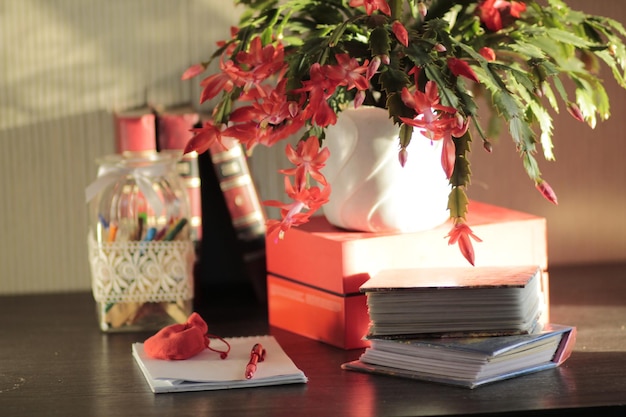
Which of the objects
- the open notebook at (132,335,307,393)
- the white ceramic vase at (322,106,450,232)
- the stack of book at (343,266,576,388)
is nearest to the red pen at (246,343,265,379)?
the open notebook at (132,335,307,393)

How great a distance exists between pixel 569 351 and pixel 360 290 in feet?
0.83

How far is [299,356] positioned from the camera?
120 centimetres

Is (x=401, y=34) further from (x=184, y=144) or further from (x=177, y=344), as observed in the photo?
(x=184, y=144)

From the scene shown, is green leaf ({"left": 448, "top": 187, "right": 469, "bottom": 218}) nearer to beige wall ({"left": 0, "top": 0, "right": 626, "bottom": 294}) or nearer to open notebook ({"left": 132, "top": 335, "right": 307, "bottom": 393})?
open notebook ({"left": 132, "top": 335, "right": 307, "bottom": 393})

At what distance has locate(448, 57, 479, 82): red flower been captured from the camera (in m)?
1.08

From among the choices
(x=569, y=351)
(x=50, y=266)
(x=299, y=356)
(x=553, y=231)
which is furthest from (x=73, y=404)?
(x=553, y=231)

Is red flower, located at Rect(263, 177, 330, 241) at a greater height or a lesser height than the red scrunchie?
greater

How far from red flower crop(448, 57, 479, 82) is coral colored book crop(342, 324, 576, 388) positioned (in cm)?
29

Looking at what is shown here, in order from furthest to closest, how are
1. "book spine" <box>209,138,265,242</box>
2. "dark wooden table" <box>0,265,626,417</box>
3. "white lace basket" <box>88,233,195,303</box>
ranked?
"book spine" <box>209,138,265,242</box> < "white lace basket" <box>88,233,195,303</box> < "dark wooden table" <box>0,265,626,417</box>

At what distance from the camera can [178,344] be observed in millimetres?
1156

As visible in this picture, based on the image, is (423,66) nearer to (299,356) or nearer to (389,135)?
(389,135)

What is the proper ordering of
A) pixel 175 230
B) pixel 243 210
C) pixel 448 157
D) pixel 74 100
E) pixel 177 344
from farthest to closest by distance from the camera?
pixel 74 100, pixel 243 210, pixel 175 230, pixel 177 344, pixel 448 157

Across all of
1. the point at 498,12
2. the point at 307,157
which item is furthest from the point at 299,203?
the point at 498,12

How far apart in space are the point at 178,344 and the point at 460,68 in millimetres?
454
